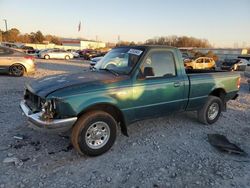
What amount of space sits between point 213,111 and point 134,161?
2.99m

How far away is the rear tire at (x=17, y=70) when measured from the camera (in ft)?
40.1

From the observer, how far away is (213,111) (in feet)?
19.4

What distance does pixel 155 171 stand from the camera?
143 inches

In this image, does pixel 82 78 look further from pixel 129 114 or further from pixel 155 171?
pixel 155 171

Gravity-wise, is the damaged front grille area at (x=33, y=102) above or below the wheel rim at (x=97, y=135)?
above

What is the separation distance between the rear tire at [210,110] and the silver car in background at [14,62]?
33.0ft

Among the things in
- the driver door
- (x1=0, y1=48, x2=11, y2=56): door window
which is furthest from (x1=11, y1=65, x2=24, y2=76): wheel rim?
the driver door

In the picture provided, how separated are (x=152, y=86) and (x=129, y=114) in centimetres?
70

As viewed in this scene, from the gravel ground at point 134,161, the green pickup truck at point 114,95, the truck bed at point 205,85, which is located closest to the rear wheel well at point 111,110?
the green pickup truck at point 114,95

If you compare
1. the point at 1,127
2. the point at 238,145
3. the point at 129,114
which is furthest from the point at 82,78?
the point at 238,145

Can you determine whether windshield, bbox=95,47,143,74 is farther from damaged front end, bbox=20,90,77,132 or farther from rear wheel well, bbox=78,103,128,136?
damaged front end, bbox=20,90,77,132

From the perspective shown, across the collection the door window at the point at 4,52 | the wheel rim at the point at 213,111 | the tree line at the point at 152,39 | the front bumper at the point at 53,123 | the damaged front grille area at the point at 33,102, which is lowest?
the wheel rim at the point at 213,111

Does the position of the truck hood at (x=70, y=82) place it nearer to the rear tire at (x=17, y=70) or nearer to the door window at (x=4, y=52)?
the door window at (x=4, y=52)

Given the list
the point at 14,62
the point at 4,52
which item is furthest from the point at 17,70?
the point at 4,52
